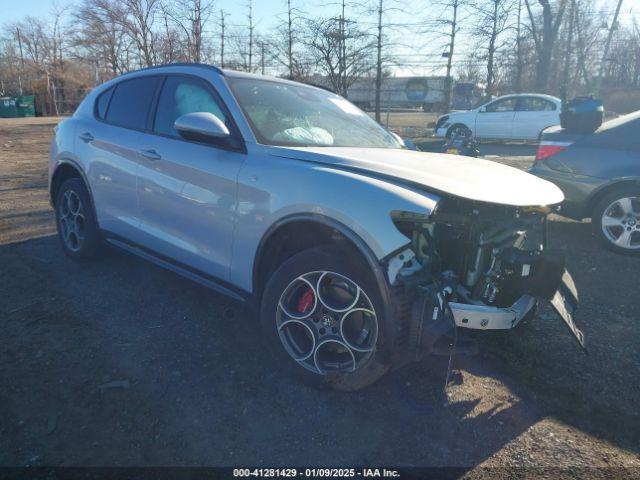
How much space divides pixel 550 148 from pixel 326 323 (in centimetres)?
439

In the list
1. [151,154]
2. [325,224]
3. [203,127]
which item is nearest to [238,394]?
[325,224]

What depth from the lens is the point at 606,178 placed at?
17.5 feet

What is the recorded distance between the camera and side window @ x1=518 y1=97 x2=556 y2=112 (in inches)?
608

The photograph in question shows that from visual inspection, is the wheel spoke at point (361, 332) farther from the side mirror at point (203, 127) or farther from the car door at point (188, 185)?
the side mirror at point (203, 127)

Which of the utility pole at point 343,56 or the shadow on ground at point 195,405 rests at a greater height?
the utility pole at point 343,56

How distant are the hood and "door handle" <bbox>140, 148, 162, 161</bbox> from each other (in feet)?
3.65

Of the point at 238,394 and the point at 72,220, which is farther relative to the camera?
the point at 72,220

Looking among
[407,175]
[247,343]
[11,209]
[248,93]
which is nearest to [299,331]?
[247,343]

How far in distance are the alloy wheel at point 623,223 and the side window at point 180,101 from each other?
4.43 m

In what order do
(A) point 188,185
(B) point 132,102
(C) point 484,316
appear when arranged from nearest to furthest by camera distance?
(C) point 484,316 → (A) point 188,185 → (B) point 132,102

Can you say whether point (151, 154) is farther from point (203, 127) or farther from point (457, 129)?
point (457, 129)

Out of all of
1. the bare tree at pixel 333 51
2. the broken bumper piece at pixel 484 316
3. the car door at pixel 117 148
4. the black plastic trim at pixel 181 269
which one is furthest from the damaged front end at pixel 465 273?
the bare tree at pixel 333 51

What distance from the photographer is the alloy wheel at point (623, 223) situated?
526 centimetres

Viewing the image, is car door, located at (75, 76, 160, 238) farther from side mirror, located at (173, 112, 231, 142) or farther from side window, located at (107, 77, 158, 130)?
side mirror, located at (173, 112, 231, 142)
